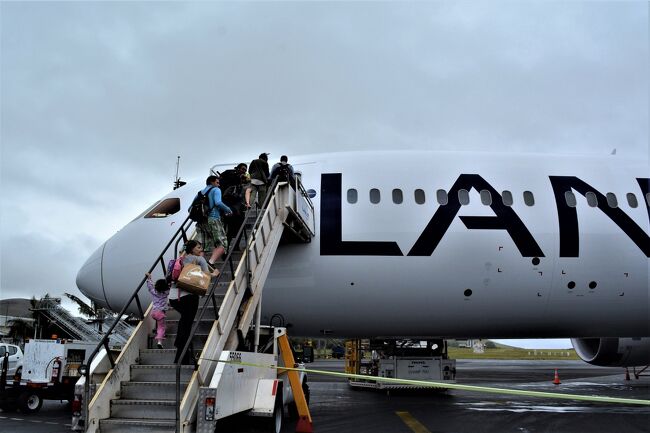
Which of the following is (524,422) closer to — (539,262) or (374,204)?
(539,262)

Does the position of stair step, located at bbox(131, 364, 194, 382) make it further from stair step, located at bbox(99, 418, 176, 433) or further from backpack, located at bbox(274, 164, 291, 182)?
backpack, located at bbox(274, 164, 291, 182)

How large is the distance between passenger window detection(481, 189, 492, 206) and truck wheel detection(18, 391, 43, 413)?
10840mm

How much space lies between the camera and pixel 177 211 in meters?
11.6

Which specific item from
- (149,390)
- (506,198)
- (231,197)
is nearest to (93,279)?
(231,197)

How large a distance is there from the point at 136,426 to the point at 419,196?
7245 mm

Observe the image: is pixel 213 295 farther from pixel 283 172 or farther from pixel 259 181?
pixel 283 172

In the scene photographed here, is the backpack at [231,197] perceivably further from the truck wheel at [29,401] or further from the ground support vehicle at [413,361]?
the truck wheel at [29,401]

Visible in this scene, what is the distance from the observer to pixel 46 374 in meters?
12.8

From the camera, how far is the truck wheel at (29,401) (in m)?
12.5

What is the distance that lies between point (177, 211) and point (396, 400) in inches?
304

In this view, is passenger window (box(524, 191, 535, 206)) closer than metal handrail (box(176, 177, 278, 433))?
No

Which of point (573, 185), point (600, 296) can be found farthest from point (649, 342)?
point (573, 185)

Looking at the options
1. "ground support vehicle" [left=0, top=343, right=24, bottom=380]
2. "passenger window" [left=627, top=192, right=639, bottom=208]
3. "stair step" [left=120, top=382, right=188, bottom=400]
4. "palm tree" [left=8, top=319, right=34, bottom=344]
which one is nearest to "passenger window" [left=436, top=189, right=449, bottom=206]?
"passenger window" [left=627, top=192, right=639, bottom=208]

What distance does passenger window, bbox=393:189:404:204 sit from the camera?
11.2 meters
